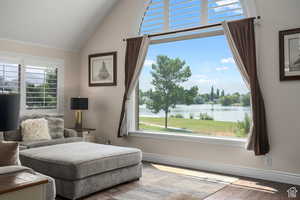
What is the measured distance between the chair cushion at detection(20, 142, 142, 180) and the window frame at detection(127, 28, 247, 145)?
1.26 m

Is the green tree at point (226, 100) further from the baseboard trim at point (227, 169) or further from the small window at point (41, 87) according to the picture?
the small window at point (41, 87)

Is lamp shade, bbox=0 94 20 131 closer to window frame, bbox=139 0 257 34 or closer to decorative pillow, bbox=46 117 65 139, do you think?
decorative pillow, bbox=46 117 65 139

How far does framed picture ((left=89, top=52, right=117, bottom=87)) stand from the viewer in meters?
5.98

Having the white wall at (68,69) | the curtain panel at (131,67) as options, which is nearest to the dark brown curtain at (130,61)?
the curtain panel at (131,67)

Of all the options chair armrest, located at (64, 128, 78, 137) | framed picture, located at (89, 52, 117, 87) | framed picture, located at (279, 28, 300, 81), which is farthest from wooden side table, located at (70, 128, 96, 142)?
framed picture, located at (279, 28, 300, 81)

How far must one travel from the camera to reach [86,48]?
6.51 m

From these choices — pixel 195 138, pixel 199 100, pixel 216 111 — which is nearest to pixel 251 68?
pixel 216 111

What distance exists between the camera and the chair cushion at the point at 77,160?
3256mm

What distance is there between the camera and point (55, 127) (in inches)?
205

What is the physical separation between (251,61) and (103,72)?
3121mm

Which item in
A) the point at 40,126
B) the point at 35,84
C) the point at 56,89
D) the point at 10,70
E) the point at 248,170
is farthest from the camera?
the point at 56,89

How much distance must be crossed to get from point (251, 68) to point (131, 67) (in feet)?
7.48

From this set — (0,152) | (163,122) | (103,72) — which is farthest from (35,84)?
(0,152)

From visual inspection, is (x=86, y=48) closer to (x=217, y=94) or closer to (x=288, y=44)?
(x=217, y=94)
